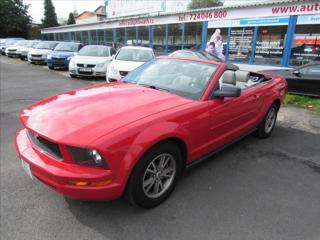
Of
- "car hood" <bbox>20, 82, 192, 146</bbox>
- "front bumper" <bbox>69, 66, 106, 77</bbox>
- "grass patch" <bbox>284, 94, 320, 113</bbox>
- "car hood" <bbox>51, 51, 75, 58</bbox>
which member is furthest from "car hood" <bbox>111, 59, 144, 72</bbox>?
"car hood" <bbox>20, 82, 192, 146</bbox>

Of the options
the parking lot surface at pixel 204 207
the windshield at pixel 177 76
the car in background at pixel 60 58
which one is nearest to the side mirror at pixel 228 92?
the windshield at pixel 177 76

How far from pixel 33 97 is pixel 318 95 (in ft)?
28.0

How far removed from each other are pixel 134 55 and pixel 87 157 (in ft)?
28.1

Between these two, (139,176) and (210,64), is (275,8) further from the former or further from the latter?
(139,176)

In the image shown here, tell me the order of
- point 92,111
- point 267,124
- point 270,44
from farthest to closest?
1. point 270,44
2. point 267,124
3. point 92,111

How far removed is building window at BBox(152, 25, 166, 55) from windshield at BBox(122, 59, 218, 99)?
59.5 ft

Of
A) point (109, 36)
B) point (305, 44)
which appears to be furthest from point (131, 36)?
point (305, 44)

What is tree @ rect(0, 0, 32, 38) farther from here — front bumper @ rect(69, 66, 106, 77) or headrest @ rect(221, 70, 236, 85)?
headrest @ rect(221, 70, 236, 85)

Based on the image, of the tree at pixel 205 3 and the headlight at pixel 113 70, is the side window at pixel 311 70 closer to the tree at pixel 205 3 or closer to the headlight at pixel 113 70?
the headlight at pixel 113 70

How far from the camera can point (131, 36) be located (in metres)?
26.3

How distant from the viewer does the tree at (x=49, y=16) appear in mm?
69562

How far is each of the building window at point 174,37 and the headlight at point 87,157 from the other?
735 inches

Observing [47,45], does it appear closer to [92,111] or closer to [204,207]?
[92,111]

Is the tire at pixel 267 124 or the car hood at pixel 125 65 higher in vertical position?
the car hood at pixel 125 65
